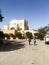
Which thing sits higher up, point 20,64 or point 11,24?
point 11,24

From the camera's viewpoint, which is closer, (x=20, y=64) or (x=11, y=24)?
(x=20, y=64)

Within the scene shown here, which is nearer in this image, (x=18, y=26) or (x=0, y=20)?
(x=0, y=20)

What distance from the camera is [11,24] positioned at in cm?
12200

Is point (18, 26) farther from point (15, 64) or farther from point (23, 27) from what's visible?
point (15, 64)

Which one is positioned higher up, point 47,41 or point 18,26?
point 18,26

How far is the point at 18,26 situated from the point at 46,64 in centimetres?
11394

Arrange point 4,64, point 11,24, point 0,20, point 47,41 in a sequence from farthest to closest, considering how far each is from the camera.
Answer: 1. point 11,24
2. point 0,20
3. point 47,41
4. point 4,64

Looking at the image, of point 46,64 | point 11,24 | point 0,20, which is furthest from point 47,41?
point 11,24

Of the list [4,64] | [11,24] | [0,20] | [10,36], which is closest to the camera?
[4,64]

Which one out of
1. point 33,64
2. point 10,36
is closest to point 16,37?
point 10,36

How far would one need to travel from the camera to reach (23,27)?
419 ft

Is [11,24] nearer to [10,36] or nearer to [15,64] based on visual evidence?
[10,36]

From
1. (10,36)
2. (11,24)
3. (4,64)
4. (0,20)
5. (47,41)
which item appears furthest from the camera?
(11,24)

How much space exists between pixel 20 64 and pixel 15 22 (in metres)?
116
